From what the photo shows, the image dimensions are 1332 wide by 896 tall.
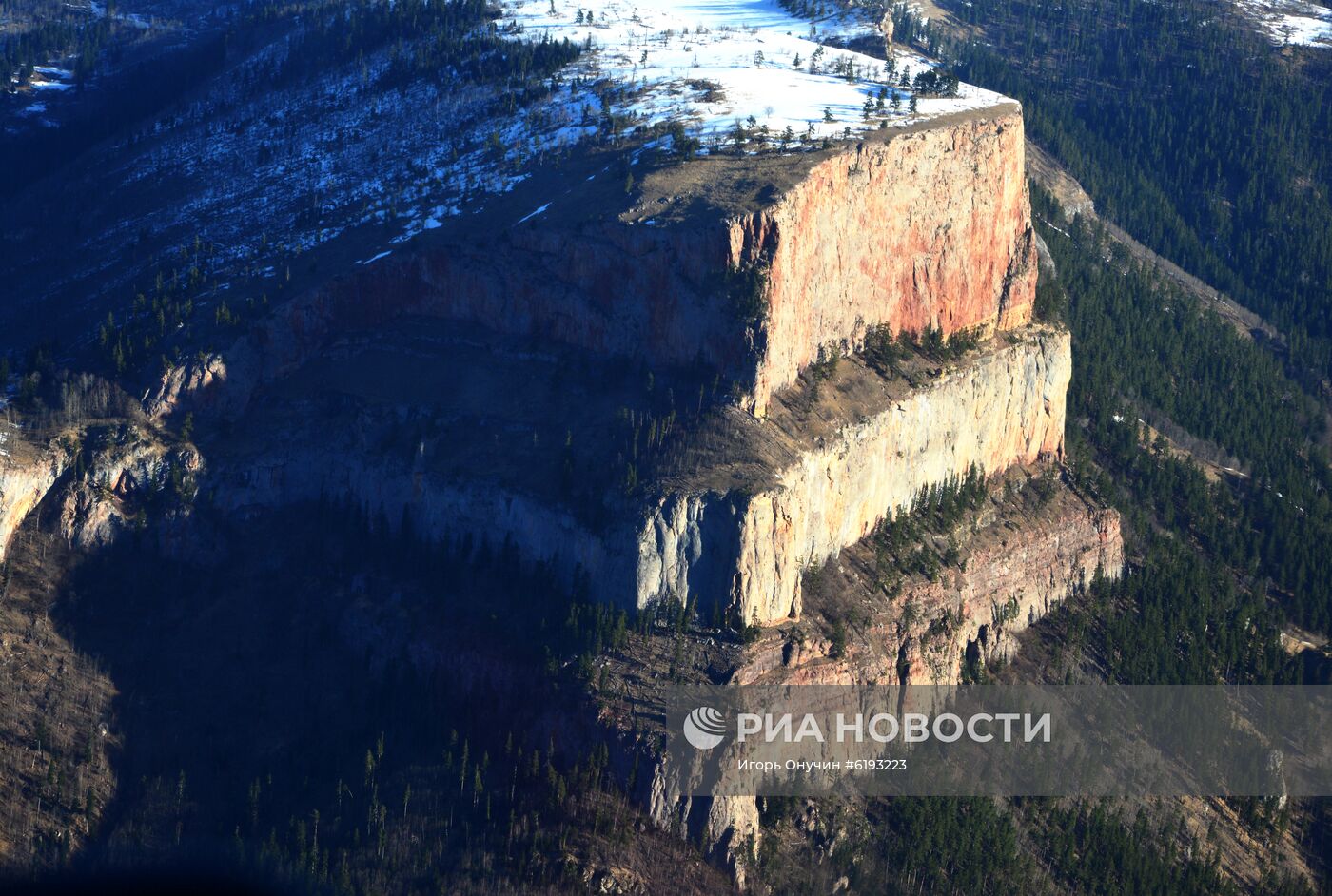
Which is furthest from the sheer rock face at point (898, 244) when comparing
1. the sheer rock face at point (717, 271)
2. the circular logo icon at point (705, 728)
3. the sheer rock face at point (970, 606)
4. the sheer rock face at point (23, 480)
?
the sheer rock face at point (23, 480)

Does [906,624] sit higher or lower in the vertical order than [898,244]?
lower

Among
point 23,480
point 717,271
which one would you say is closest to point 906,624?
point 717,271

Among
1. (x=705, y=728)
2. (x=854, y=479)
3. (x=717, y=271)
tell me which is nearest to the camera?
(x=705, y=728)

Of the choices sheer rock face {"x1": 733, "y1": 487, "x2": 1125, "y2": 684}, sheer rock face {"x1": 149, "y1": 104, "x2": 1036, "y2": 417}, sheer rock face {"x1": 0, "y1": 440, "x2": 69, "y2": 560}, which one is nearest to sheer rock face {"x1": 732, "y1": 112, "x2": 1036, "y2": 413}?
sheer rock face {"x1": 149, "y1": 104, "x2": 1036, "y2": 417}

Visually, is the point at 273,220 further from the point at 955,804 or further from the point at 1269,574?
the point at 1269,574

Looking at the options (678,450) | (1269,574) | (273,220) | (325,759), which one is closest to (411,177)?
(273,220)

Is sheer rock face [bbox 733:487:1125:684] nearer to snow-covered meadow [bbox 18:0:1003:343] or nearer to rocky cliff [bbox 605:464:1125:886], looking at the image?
rocky cliff [bbox 605:464:1125:886]

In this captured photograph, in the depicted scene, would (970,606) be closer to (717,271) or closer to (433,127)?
(717,271)
